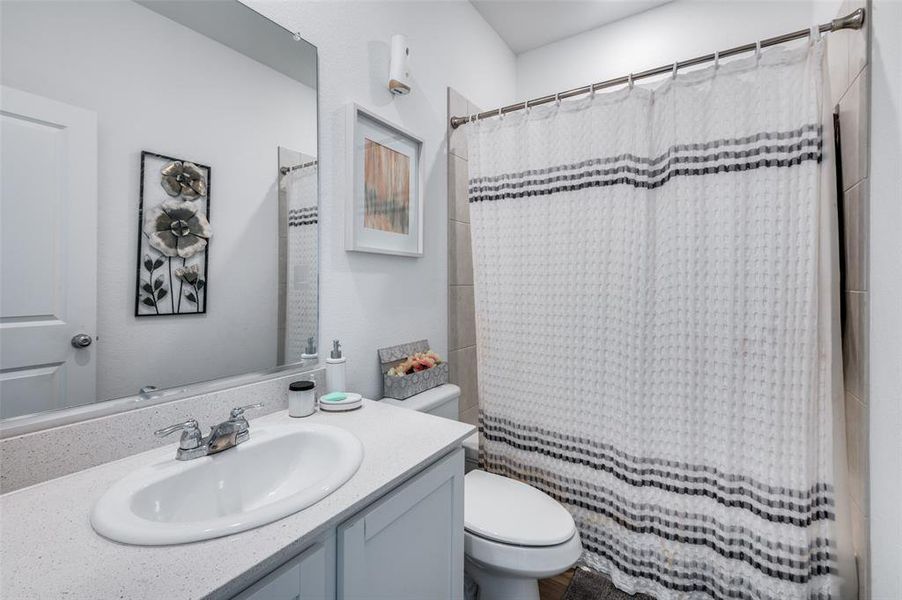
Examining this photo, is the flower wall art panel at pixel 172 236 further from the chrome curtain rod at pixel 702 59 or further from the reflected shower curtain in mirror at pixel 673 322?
the chrome curtain rod at pixel 702 59

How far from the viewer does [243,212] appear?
106 cm

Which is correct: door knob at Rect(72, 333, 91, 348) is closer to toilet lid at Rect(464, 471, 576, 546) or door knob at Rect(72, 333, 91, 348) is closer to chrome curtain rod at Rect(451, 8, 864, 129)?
toilet lid at Rect(464, 471, 576, 546)

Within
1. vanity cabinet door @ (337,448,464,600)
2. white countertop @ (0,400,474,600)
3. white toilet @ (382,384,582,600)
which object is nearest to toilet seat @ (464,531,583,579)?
white toilet @ (382,384,582,600)

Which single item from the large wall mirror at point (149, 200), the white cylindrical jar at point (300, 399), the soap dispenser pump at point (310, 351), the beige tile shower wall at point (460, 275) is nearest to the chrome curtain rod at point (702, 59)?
the beige tile shower wall at point (460, 275)

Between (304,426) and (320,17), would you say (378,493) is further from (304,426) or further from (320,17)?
(320,17)

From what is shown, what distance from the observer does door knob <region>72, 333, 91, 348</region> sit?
0.79m

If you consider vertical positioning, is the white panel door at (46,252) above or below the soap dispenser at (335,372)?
above

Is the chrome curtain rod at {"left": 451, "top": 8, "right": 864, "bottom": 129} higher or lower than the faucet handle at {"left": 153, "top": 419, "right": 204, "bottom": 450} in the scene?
higher

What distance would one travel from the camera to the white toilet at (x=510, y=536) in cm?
117

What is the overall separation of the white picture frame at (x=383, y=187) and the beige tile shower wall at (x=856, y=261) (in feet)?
A: 4.64

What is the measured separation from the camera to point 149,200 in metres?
0.88

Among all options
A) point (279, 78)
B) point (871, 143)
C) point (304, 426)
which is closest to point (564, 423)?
point (304, 426)

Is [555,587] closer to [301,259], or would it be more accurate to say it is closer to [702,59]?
[301,259]

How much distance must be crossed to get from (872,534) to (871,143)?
43.6 inches
